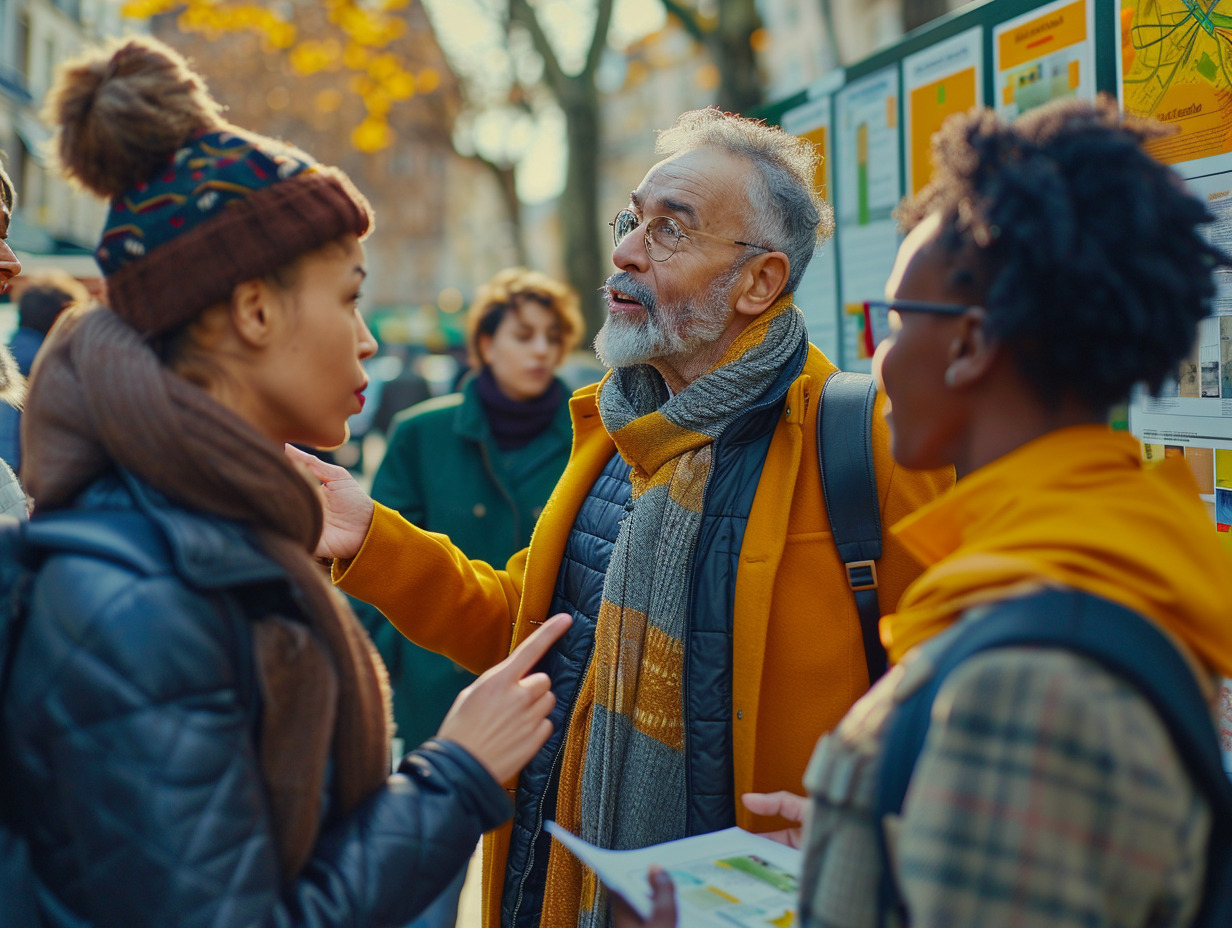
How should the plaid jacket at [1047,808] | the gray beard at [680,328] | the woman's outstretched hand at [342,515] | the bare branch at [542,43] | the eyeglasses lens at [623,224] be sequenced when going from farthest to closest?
the bare branch at [542,43] < the eyeglasses lens at [623,224] < the gray beard at [680,328] < the woman's outstretched hand at [342,515] < the plaid jacket at [1047,808]

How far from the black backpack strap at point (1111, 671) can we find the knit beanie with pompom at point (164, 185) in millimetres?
1041

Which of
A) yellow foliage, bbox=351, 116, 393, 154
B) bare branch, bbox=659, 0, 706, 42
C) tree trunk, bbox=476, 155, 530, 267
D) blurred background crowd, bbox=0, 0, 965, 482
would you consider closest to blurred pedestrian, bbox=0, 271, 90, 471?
blurred background crowd, bbox=0, 0, 965, 482

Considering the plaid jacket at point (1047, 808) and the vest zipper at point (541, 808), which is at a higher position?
the plaid jacket at point (1047, 808)

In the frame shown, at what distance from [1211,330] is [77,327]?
2.13m

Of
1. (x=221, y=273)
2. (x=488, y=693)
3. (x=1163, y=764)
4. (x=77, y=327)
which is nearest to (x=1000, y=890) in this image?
(x=1163, y=764)

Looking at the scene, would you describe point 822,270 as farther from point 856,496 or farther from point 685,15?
point 685,15

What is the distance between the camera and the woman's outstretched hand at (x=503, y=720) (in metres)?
1.49

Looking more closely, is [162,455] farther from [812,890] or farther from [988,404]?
[988,404]

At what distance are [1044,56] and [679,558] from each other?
1.61m

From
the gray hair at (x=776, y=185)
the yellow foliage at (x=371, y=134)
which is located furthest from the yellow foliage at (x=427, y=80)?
the gray hair at (x=776, y=185)

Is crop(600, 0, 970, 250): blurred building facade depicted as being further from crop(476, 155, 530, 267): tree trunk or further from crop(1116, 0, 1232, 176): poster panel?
crop(1116, 0, 1232, 176): poster panel

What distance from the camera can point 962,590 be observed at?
1.13 meters

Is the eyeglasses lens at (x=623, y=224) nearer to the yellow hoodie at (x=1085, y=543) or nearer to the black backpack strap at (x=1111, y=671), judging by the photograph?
the yellow hoodie at (x=1085, y=543)

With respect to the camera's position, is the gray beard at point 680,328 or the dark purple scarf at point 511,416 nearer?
the gray beard at point 680,328
